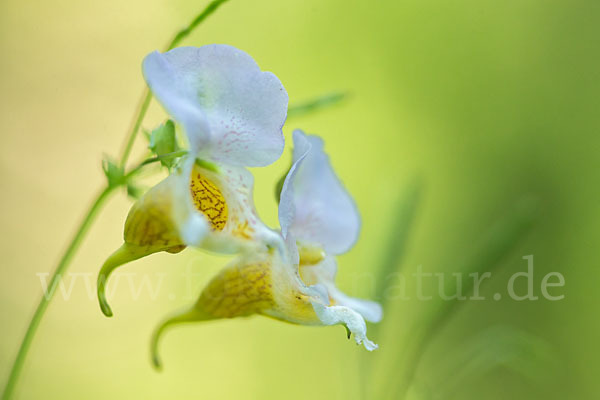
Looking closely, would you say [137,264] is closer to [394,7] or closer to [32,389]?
[32,389]

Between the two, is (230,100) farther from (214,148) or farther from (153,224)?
(153,224)

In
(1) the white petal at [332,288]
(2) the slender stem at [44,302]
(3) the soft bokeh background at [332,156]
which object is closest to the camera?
(2) the slender stem at [44,302]

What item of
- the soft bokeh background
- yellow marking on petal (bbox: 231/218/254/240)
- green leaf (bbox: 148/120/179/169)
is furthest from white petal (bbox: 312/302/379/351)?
the soft bokeh background

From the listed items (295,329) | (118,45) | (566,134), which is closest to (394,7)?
(566,134)

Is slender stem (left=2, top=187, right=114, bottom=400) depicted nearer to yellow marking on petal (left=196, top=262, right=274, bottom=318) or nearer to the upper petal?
yellow marking on petal (left=196, top=262, right=274, bottom=318)

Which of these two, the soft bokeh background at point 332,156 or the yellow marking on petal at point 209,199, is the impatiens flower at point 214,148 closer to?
the yellow marking on petal at point 209,199

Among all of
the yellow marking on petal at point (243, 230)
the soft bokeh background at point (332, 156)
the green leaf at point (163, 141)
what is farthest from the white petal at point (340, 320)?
the soft bokeh background at point (332, 156)
